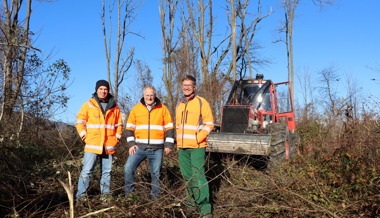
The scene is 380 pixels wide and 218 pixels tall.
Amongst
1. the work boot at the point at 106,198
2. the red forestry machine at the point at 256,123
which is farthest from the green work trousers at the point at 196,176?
the red forestry machine at the point at 256,123

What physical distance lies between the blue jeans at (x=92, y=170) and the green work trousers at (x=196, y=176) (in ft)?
3.21

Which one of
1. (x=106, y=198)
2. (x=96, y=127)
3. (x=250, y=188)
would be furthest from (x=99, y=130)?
(x=250, y=188)

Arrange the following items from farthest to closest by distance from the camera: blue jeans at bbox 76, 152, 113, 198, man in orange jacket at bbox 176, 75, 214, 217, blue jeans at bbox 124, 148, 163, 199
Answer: blue jeans at bbox 124, 148, 163, 199, man in orange jacket at bbox 176, 75, 214, 217, blue jeans at bbox 76, 152, 113, 198

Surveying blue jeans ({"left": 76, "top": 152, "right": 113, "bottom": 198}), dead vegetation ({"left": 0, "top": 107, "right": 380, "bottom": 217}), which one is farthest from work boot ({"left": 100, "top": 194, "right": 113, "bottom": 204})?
blue jeans ({"left": 76, "top": 152, "right": 113, "bottom": 198})

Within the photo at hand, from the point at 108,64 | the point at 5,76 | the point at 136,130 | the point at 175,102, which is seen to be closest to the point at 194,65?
the point at 175,102

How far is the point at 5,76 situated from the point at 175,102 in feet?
32.0

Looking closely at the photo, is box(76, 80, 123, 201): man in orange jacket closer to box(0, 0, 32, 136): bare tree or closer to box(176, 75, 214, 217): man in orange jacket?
box(176, 75, 214, 217): man in orange jacket

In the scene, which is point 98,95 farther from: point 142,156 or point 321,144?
point 321,144

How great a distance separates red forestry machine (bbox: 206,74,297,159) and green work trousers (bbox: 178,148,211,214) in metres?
2.11

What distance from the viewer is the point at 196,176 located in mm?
4738

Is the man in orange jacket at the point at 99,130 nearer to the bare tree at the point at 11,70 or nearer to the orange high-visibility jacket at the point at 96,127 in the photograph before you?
the orange high-visibility jacket at the point at 96,127

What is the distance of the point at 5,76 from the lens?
752 centimetres

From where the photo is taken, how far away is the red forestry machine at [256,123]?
22.3 feet

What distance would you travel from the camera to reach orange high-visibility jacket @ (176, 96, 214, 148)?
4770 millimetres
